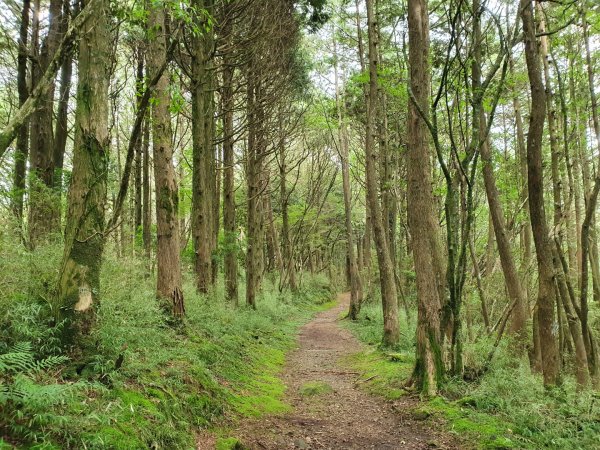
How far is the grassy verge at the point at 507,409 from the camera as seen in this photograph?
14.9 feet

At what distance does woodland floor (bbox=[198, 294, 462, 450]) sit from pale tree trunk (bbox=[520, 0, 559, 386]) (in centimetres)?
206

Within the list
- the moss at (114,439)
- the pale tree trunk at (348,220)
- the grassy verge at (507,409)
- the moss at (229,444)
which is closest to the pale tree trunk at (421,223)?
the grassy verge at (507,409)

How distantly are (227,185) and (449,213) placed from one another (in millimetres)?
8059

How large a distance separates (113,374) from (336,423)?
320cm

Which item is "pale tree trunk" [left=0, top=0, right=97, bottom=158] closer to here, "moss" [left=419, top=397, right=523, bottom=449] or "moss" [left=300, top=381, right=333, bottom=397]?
"moss" [left=419, top=397, right=523, bottom=449]

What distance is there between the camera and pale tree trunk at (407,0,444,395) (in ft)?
21.0

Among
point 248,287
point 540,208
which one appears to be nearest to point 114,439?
point 540,208

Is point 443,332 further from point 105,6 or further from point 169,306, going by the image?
point 105,6

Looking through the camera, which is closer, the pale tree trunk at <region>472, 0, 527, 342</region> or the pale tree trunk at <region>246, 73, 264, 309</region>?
the pale tree trunk at <region>472, 0, 527, 342</region>

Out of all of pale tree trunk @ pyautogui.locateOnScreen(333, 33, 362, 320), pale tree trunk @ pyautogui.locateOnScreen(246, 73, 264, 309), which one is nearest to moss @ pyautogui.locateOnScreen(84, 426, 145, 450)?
pale tree trunk @ pyautogui.locateOnScreen(246, 73, 264, 309)

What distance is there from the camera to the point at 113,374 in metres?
3.74

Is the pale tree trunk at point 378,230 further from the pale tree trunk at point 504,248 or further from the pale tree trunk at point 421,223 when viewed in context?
the pale tree trunk at point 421,223

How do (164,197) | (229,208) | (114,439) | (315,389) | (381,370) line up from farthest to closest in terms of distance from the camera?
(229,208), (381,370), (164,197), (315,389), (114,439)

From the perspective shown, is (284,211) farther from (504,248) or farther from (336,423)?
(336,423)
